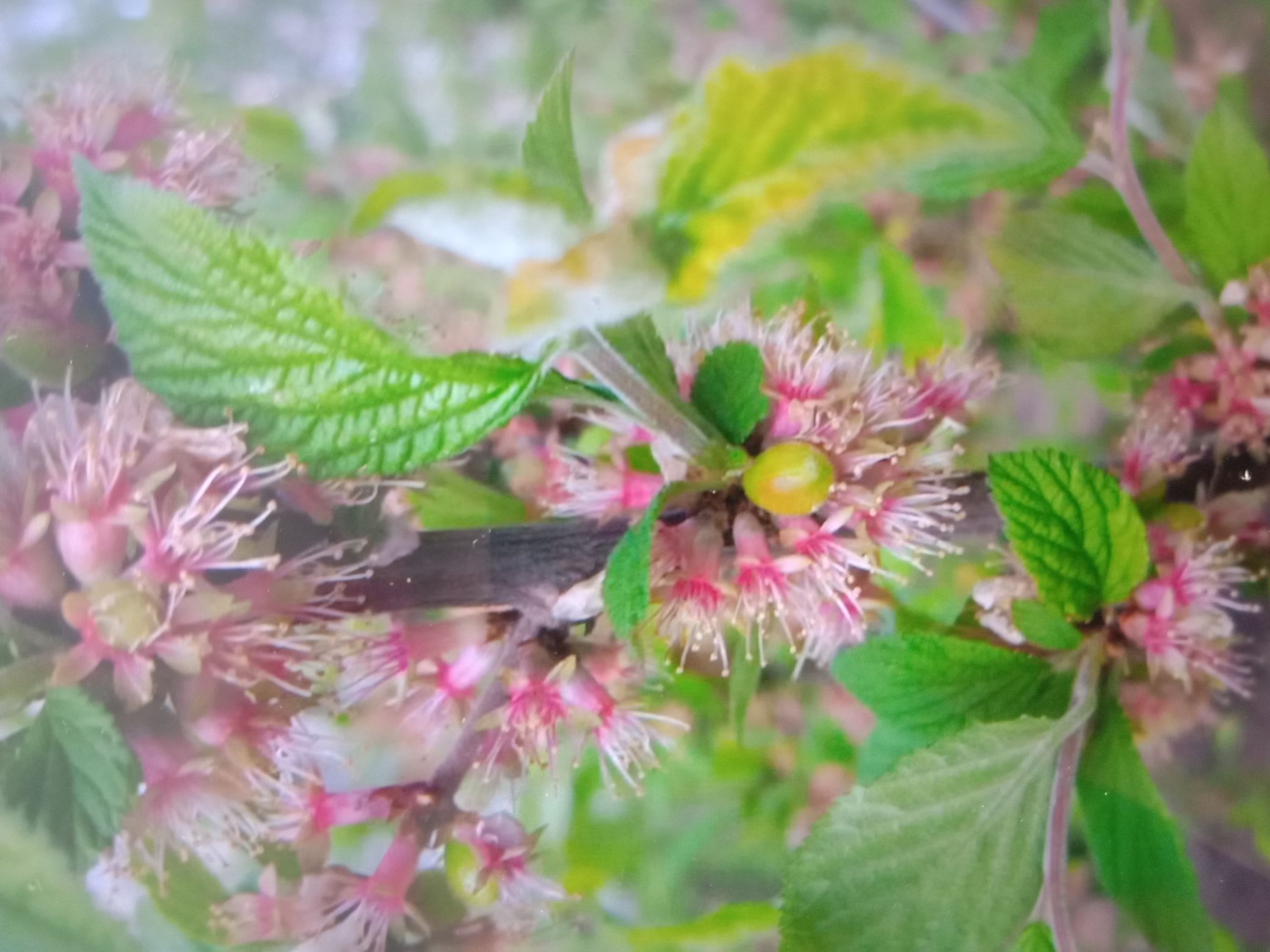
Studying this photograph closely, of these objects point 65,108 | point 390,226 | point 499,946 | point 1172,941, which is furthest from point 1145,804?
point 65,108

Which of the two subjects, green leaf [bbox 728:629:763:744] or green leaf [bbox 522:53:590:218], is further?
green leaf [bbox 728:629:763:744]

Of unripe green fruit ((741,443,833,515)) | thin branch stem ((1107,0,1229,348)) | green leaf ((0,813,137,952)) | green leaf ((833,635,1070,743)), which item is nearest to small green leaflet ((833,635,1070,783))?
green leaf ((833,635,1070,743))

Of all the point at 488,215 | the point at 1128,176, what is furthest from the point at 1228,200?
the point at 488,215

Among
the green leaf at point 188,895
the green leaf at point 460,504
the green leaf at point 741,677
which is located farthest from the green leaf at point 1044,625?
the green leaf at point 188,895

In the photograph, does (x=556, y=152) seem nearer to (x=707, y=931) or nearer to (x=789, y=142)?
(x=789, y=142)

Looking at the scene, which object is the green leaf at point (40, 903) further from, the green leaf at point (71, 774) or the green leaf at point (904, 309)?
the green leaf at point (904, 309)

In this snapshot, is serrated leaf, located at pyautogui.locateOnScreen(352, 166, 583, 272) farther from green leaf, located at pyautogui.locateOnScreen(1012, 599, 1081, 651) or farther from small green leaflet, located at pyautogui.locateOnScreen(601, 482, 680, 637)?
green leaf, located at pyautogui.locateOnScreen(1012, 599, 1081, 651)
